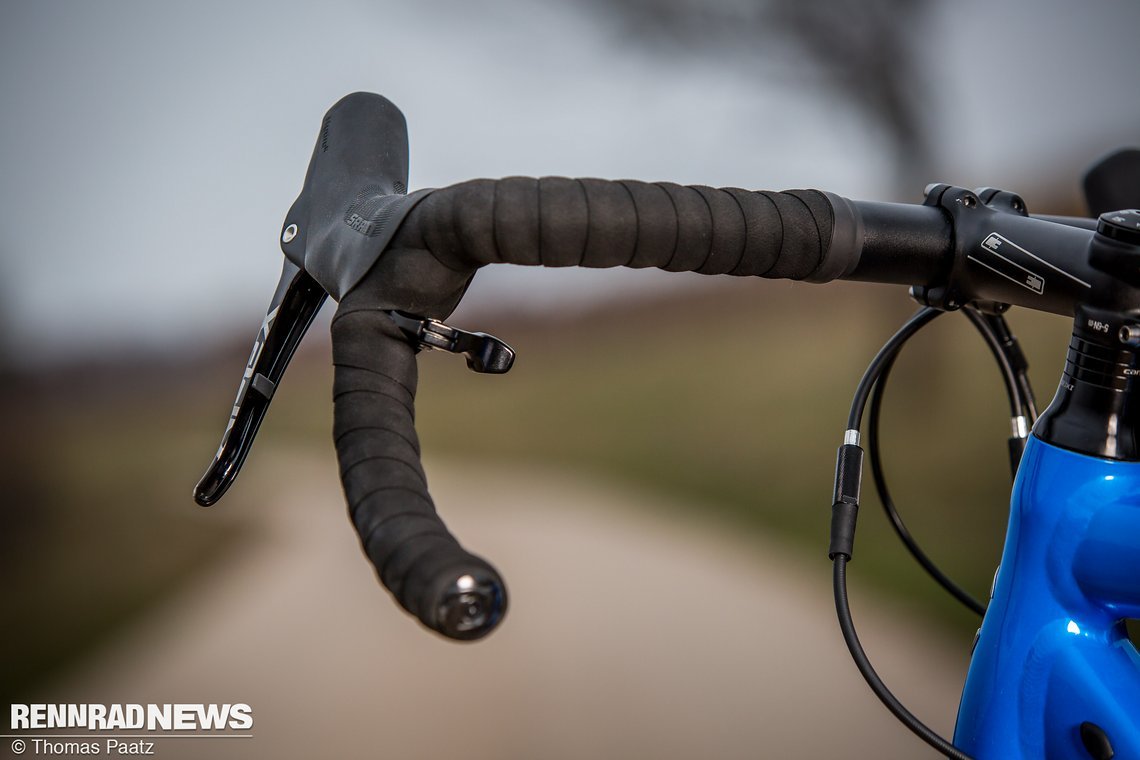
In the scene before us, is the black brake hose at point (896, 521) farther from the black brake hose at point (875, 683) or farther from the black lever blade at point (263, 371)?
the black lever blade at point (263, 371)

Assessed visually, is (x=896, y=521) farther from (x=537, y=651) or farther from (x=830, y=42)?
(x=830, y=42)

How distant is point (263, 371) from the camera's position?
54 centimetres

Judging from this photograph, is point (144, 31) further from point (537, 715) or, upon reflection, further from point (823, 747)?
point (823, 747)

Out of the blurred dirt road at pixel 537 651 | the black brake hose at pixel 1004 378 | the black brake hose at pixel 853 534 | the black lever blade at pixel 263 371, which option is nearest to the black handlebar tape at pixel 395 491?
the black lever blade at pixel 263 371

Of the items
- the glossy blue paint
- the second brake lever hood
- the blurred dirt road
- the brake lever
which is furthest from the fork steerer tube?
the blurred dirt road

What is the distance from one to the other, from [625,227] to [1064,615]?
1.03 feet

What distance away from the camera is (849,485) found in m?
0.53

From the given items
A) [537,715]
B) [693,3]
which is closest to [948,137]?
[693,3]

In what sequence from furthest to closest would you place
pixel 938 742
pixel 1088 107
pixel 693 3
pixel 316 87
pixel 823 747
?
1. pixel 1088 107
2. pixel 693 3
3. pixel 316 87
4. pixel 823 747
5. pixel 938 742

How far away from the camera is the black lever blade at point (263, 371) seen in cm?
53

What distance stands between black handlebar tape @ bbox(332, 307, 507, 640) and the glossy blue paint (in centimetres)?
31

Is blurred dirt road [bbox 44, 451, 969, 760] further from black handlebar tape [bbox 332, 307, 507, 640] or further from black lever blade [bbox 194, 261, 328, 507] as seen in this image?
black handlebar tape [bbox 332, 307, 507, 640]

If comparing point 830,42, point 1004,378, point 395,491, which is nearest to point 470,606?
point 395,491

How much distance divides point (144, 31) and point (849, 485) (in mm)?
1447
